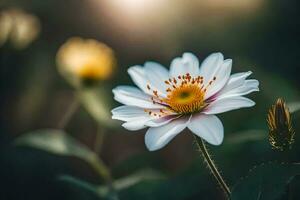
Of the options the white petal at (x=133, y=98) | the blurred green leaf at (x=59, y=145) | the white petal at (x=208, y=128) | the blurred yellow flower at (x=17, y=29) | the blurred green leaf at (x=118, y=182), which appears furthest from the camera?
the blurred yellow flower at (x=17, y=29)

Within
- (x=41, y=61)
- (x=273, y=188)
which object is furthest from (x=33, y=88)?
(x=273, y=188)

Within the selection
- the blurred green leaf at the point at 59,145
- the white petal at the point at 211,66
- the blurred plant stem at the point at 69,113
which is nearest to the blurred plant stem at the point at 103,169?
the blurred green leaf at the point at 59,145

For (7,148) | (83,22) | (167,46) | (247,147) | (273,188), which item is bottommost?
(273,188)

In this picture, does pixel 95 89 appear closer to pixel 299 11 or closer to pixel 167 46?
pixel 167 46

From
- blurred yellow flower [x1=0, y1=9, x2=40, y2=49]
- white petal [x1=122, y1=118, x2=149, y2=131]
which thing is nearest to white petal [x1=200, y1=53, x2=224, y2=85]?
white petal [x1=122, y1=118, x2=149, y2=131]

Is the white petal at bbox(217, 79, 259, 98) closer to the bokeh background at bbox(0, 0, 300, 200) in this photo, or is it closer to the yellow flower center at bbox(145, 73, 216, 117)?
the yellow flower center at bbox(145, 73, 216, 117)

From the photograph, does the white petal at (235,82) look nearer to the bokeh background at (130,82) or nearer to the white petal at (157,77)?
the white petal at (157,77)

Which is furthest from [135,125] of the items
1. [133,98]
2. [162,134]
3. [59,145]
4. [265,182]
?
[59,145]
